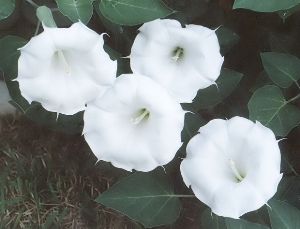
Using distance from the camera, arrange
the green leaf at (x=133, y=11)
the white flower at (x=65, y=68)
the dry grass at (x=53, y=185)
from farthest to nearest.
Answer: the dry grass at (x=53, y=185) → the green leaf at (x=133, y=11) → the white flower at (x=65, y=68)

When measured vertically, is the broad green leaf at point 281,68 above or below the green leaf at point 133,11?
below

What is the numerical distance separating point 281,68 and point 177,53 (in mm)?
210

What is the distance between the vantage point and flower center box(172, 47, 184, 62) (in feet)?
3.43

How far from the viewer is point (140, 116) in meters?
1.00

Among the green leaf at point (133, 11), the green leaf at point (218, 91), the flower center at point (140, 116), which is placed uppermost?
the green leaf at point (133, 11)

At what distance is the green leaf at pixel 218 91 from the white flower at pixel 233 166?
0.49 feet

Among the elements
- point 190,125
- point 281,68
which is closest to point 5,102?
point 190,125

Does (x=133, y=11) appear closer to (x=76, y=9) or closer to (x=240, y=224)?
(x=76, y=9)

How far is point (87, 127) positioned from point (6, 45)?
0.23 meters

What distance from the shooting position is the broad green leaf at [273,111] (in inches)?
42.9

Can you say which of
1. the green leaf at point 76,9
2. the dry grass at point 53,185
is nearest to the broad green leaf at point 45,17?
the green leaf at point 76,9

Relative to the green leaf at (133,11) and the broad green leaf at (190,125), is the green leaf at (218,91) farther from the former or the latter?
the green leaf at (133,11)

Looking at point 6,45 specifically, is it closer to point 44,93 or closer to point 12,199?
point 44,93

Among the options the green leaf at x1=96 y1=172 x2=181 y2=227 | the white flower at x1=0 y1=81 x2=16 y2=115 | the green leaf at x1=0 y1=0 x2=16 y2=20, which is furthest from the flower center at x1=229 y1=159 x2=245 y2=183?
the white flower at x1=0 y1=81 x2=16 y2=115
